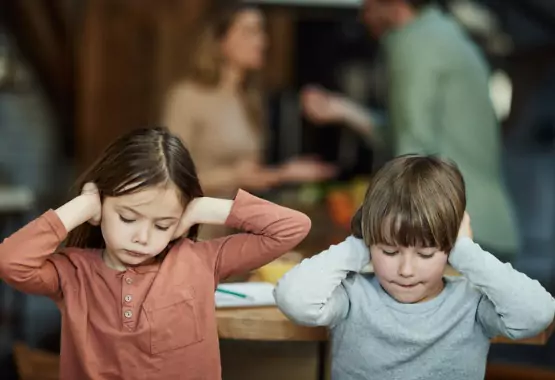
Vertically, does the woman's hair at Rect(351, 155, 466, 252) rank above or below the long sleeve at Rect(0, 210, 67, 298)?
above

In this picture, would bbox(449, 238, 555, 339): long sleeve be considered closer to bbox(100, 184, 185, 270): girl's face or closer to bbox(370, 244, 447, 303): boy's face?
bbox(370, 244, 447, 303): boy's face

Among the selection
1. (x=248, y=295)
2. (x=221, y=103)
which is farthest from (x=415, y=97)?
(x=248, y=295)

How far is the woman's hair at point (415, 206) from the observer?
1641mm

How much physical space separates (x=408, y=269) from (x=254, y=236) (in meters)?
0.29

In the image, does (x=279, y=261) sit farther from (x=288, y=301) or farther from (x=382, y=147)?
(x=382, y=147)

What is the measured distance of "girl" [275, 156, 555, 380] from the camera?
165 centimetres

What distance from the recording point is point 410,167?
1697 millimetres

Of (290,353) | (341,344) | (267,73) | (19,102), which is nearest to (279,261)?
(290,353)

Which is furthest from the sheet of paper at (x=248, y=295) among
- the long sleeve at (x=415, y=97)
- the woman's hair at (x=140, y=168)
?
the long sleeve at (x=415, y=97)

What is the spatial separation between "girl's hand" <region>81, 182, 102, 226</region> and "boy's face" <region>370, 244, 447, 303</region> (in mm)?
473

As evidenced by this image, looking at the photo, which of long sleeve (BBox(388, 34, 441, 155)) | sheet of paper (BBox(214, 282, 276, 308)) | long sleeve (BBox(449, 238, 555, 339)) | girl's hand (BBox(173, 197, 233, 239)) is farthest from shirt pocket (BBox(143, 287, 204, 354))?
long sleeve (BBox(388, 34, 441, 155))

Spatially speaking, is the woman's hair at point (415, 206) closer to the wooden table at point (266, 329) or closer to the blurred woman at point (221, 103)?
the wooden table at point (266, 329)

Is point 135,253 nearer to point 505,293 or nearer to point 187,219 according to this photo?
A: point 187,219

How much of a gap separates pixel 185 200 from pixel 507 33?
419 cm
